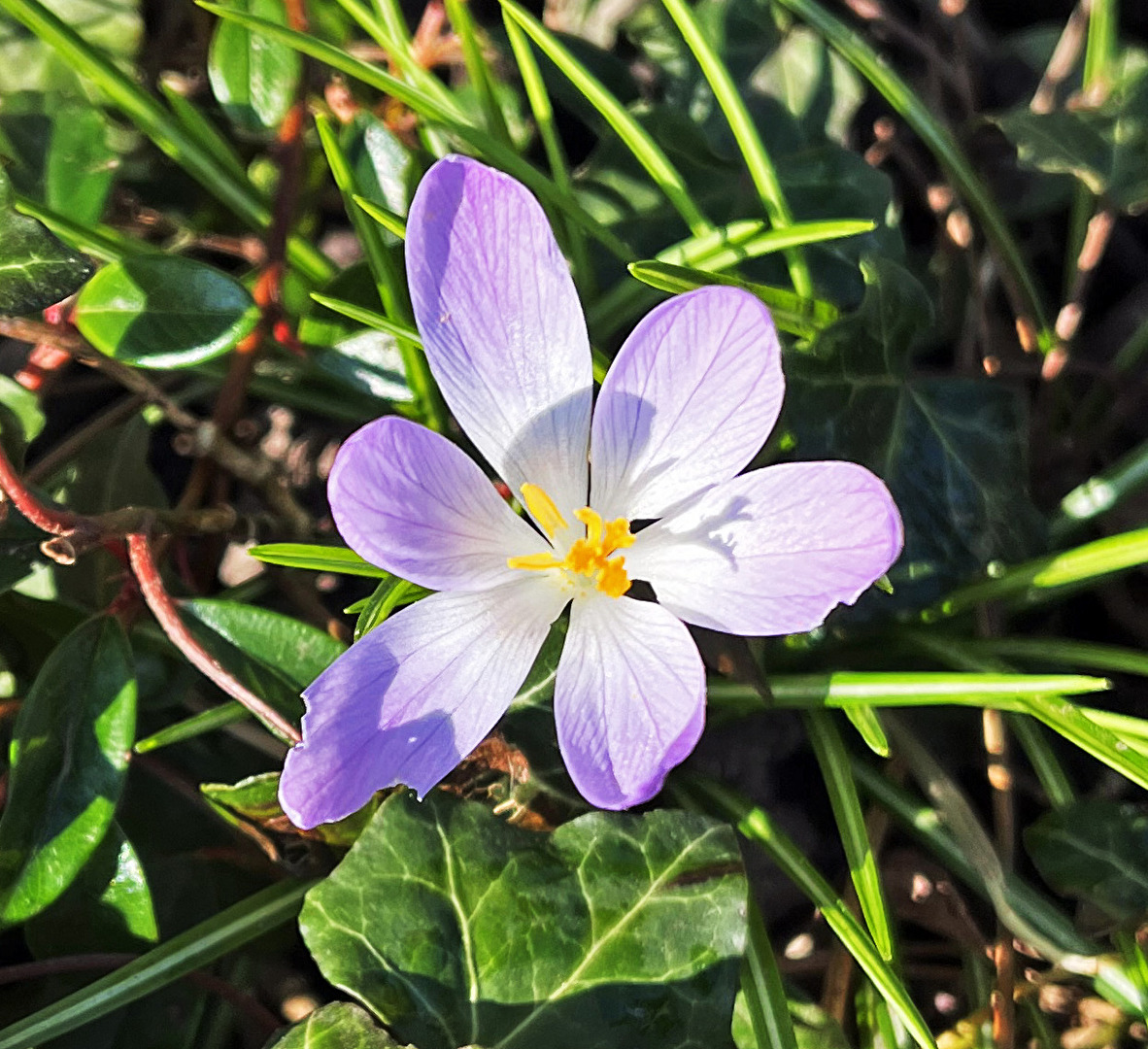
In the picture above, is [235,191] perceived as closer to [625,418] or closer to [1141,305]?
[625,418]

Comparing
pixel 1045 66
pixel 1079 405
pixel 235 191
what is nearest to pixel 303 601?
pixel 235 191

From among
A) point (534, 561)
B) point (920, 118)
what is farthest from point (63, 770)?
point (920, 118)

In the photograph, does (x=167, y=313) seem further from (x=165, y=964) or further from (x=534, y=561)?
(x=165, y=964)

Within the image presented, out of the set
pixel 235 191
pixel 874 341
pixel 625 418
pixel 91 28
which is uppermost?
pixel 91 28

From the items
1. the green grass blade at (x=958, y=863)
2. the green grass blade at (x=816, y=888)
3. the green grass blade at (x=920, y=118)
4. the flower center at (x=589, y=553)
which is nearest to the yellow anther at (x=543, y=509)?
the flower center at (x=589, y=553)

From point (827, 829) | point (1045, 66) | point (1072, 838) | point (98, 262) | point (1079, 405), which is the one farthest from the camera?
point (1045, 66)

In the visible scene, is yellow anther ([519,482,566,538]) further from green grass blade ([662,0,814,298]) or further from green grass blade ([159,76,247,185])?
green grass blade ([159,76,247,185])

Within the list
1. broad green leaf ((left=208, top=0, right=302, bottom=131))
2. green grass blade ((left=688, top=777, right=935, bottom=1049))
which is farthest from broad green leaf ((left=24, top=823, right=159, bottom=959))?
broad green leaf ((left=208, top=0, right=302, bottom=131))
